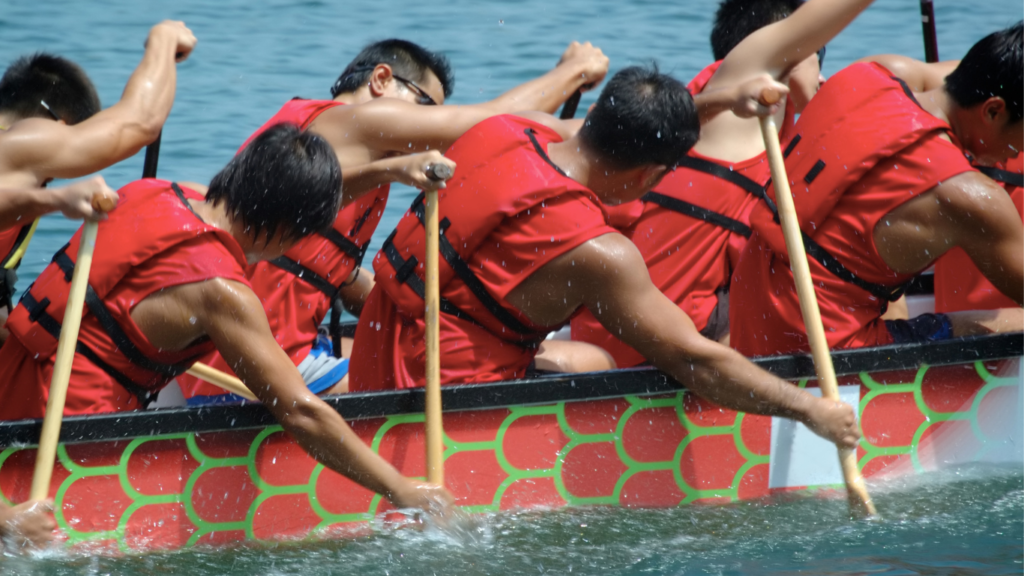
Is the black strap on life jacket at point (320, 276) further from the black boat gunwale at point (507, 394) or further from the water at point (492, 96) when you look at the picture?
the water at point (492, 96)

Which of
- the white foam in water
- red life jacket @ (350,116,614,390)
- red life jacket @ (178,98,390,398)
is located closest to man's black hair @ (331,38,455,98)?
red life jacket @ (178,98,390,398)

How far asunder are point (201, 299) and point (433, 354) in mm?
610

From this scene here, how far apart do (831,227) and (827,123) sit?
30cm

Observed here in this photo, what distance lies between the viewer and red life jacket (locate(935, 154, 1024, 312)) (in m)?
3.83

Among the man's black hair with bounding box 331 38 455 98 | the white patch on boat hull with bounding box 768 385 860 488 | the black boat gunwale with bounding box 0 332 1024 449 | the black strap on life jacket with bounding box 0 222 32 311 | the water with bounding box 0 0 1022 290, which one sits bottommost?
the white patch on boat hull with bounding box 768 385 860 488

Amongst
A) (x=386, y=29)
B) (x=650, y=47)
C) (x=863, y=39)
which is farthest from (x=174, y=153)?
(x=863, y=39)

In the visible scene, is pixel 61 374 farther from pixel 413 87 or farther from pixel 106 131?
pixel 413 87

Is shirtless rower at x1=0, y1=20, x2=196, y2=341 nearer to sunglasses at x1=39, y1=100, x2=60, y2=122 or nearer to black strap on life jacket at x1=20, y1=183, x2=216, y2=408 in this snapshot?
sunglasses at x1=39, y1=100, x2=60, y2=122

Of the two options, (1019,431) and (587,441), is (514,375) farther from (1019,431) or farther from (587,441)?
(1019,431)

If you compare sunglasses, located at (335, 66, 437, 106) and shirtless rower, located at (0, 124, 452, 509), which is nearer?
shirtless rower, located at (0, 124, 452, 509)

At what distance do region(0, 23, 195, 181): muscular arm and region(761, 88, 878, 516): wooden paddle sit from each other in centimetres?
170

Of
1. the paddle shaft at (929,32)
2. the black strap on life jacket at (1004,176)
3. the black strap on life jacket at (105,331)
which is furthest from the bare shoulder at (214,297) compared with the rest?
the paddle shaft at (929,32)

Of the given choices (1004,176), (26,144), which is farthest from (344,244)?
(1004,176)

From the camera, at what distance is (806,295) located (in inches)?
129
